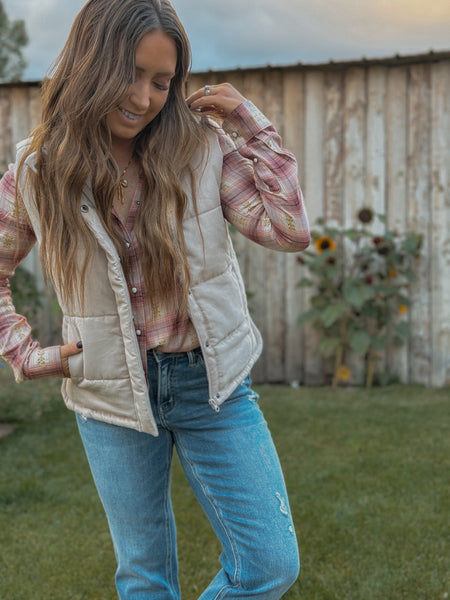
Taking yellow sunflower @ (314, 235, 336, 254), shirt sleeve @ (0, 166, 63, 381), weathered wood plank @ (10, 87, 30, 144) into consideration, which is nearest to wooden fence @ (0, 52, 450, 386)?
yellow sunflower @ (314, 235, 336, 254)

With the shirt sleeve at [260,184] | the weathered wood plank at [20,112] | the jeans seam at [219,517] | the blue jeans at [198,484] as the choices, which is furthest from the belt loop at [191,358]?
the weathered wood plank at [20,112]

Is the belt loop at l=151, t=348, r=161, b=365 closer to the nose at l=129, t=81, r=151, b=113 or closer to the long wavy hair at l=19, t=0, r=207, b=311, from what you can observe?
the long wavy hair at l=19, t=0, r=207, b=311

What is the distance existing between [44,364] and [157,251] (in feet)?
1.66

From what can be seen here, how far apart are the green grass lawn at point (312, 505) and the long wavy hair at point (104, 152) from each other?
1.74 meters

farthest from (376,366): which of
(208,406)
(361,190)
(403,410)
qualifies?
(208,406)

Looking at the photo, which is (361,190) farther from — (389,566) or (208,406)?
(208,406)

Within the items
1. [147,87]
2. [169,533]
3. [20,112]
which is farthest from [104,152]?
[20,112]

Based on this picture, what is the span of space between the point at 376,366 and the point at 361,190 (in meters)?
1.55

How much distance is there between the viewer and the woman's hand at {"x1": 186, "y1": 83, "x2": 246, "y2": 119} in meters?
1.97

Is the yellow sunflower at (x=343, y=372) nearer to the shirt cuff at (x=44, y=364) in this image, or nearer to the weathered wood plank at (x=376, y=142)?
the weathered wood plank at (x=376, y=142)

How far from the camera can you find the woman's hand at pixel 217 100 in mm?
1973

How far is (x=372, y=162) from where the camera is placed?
628cm

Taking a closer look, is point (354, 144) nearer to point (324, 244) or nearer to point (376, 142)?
point (376, 142)

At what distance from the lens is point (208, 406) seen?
1.95 meters
